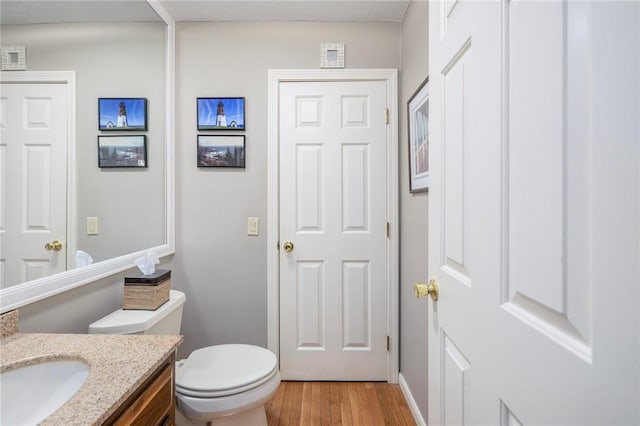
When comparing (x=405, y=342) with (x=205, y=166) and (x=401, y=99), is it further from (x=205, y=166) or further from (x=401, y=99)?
(x=205, y=166)

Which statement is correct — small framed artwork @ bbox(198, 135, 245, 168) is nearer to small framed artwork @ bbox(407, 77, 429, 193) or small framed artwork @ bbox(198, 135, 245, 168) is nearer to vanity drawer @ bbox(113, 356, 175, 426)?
small framed artwork @ bbox(407, 77, 429, 193)

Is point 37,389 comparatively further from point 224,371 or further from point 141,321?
point 224,371

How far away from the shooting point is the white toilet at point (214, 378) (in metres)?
1.20

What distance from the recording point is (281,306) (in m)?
2.01

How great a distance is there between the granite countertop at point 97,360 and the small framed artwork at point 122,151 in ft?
2.81

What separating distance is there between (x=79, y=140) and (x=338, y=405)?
1917mm

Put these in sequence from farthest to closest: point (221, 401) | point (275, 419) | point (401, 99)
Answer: point (401, 99) → point (275, 419) → point (221, 401)

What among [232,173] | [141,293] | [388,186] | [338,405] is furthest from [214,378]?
[388,186]

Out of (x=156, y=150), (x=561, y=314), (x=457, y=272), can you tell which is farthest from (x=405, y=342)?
(x=156, y=150)

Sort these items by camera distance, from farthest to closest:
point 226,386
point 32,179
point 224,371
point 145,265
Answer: point 145,265
point 224,371
point 226,386
point 32,179

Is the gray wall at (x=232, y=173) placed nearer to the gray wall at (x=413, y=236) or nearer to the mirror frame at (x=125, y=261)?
the mirror frame at (x=125, y=261)

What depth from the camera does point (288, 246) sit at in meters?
1.99

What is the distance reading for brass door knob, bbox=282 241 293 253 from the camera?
1.99 metres

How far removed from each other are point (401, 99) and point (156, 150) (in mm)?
1612
